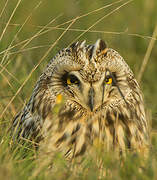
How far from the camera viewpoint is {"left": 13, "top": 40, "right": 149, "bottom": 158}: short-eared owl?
3.74 meters

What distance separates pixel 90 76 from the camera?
12.1 feet

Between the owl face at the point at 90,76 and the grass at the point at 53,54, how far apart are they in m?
0.27

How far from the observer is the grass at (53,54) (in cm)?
325

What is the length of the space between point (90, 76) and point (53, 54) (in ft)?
3.39

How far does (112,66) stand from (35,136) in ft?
2.32

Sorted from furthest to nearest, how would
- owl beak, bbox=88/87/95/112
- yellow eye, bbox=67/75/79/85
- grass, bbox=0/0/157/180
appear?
1. yellow eye, bbox=67/75/79/85
2. owl beak, bbox=88/87/95/112
3. grass, bbox=0/0/157/180

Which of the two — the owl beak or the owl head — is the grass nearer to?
the owl head

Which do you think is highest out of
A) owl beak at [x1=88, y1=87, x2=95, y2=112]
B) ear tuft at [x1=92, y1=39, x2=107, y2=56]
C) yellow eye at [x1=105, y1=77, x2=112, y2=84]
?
ear tuft at [x1=92, y1=39, x2=107, y2=56]

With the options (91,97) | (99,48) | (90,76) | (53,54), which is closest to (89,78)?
(90,76)

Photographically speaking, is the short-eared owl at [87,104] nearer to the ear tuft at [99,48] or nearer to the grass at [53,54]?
the ear tuft at [99,48]

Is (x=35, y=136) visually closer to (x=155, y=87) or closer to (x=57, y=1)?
(x=155, y=87)

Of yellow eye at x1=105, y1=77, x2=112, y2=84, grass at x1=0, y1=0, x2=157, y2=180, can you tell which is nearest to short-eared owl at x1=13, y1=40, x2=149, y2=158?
yellow eye at x1=105, y1=77, x2=112, y2=84

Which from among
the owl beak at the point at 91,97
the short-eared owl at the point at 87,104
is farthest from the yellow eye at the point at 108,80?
the owl beak at the point at 91,97

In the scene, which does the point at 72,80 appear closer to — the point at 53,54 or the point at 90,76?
the point at 90,76
